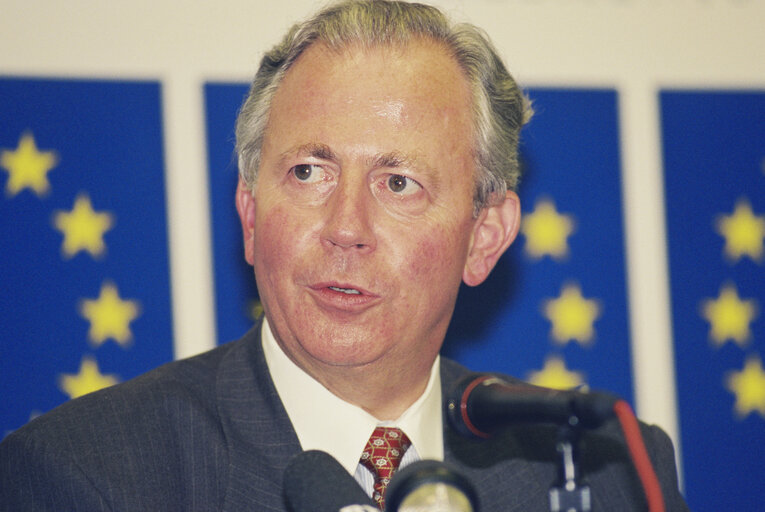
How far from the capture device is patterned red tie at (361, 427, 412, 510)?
7.52ft

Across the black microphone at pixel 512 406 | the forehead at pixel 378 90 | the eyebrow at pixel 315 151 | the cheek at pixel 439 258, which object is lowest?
the black microphone at pixel 512 406

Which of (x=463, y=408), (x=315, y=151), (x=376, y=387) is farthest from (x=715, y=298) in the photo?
(x=463, y=408)

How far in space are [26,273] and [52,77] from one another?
1.99ft

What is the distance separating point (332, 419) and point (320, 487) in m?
0.96

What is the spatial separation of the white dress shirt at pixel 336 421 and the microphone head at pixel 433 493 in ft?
3.32

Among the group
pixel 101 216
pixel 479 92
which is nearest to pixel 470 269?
pixel 479 92

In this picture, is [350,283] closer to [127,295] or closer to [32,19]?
[127,295]

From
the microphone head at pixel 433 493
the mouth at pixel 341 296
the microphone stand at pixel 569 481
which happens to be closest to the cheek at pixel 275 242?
the mouth at pixel 341 296

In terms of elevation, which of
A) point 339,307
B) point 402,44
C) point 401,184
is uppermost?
point 402,44

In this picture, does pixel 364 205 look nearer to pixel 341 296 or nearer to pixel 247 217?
pixel 341 296

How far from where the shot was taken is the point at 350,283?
2260 mm

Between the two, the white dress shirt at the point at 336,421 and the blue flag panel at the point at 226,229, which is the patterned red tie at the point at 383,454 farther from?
the blue flag panel at the point at 226,229

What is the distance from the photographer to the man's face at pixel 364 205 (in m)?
2.29

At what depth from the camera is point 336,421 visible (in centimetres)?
239
